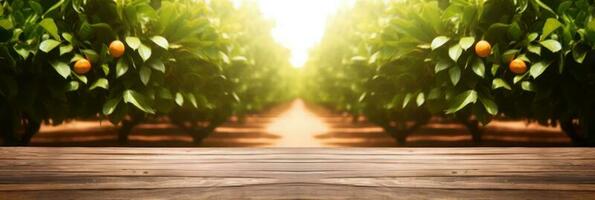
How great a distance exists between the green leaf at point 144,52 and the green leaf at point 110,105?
444 mm

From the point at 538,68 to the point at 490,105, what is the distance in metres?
0.45

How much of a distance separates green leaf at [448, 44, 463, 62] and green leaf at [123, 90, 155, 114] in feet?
7.74

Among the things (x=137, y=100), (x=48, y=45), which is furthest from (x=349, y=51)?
(x=48, y=45)

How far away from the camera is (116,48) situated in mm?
4211

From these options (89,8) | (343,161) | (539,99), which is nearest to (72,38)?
(89,8)

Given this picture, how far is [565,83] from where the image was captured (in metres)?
4.43

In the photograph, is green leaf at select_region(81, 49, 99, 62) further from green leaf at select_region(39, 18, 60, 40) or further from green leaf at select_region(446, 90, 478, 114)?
green leaf at select_region(446, 90, 478, 114)

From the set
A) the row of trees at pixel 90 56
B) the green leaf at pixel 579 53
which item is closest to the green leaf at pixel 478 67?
the green leaf at pixel 579 53

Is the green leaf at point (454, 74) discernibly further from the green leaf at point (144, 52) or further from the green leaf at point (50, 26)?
the green leaf at point (50, 26)

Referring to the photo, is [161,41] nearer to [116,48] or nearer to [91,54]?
[116,48]

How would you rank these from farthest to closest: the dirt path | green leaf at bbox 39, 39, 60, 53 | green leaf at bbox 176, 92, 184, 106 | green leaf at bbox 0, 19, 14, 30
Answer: the dirt path
green leaf at bbox 176, 92, 184, 106
green leaf at bbox 39, 39, 60, 53
green leaf at bbox 0, 19, 14, 30

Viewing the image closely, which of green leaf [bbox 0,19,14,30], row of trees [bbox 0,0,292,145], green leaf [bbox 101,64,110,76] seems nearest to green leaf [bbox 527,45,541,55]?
row of trees [bbox 0,0,292,145]

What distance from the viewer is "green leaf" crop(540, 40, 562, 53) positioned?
381 centimetres

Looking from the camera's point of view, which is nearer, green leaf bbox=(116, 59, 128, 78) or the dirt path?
green leaf bbox=(116, 59, 128, 78)
